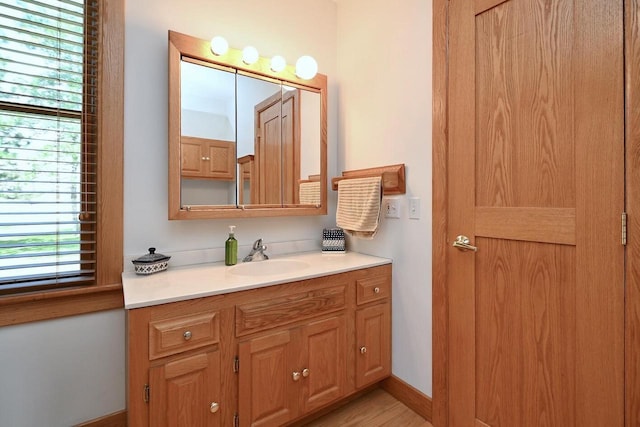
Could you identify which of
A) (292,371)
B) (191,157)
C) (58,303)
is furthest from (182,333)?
(191,157)

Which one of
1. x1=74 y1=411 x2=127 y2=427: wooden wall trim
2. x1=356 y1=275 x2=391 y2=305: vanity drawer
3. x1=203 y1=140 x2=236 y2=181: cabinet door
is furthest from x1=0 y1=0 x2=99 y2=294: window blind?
x1=356 y1=275 x2=391 y2=305: vanity drawer

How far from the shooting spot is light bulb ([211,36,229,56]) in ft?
5.18

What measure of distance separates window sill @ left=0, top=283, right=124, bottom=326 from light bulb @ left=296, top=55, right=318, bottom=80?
1.56 metres

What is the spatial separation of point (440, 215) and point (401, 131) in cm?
55

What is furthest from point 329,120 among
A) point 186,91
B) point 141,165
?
point 141,165

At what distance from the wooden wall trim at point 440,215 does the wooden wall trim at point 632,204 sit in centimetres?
64

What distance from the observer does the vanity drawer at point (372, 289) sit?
1625 millimetres

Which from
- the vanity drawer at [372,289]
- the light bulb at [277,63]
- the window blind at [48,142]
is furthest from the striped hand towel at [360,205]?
the window blind at [48,142]

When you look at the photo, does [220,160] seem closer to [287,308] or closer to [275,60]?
[275,60]

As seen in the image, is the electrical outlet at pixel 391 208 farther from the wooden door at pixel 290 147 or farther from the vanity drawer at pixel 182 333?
the vanity drawer at pixel 182 333

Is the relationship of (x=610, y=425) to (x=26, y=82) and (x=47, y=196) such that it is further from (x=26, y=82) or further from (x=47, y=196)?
(x=26, y=82)

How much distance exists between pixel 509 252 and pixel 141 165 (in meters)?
1.78

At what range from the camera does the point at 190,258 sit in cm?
164

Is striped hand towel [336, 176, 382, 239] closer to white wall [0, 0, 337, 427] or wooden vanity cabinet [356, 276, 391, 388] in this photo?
wooden vanity cabinet [356, 276, 391, 388]
